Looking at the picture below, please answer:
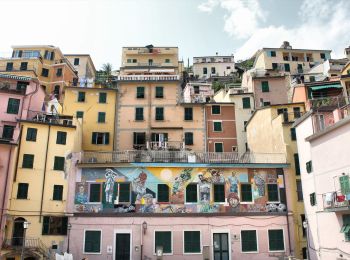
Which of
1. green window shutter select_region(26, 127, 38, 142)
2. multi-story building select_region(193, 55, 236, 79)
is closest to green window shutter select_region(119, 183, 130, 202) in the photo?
green window shutter select_region(26, 127, 38, 142)

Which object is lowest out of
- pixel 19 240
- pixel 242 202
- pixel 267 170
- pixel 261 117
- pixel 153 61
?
pixel 19 240

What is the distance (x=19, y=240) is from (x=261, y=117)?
87.9ft

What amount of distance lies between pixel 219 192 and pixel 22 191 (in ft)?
55.8

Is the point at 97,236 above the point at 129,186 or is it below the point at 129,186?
below

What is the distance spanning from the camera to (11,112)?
125ft

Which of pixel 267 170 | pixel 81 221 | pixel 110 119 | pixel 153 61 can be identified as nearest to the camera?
pixel 81 221

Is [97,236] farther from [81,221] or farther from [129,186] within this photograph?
[129,186]

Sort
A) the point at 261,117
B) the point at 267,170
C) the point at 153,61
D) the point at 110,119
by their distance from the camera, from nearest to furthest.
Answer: the point at 267,170 → the point at 261,117 → the point at 110,119 → the point at 153,61

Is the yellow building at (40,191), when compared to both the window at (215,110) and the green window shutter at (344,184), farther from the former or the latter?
the green window shutter at (344,184)

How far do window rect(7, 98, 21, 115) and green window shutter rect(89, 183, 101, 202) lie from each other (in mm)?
13251

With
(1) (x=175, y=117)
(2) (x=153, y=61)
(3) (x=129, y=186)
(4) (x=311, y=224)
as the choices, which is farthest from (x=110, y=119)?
(2) (x=153, y=61)

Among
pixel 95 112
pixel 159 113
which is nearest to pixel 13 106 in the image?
pixel 95 112

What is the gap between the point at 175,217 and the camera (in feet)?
102

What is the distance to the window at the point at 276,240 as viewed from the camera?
30766 millimetres
